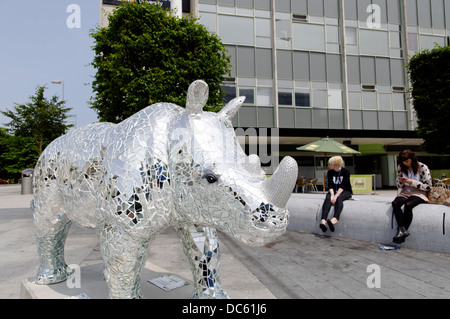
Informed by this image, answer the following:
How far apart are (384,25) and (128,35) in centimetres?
1721

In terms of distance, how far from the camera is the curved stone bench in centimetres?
495

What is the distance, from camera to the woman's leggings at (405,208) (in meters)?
5.16

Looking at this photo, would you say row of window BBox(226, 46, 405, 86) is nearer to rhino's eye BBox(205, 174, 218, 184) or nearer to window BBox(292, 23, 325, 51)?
window BBox(292, 23, 325, 51)

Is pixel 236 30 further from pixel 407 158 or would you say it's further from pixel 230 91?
pixel 407 158

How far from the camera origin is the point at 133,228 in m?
1.93

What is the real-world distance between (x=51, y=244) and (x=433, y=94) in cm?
1530

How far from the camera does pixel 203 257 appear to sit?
248 cm

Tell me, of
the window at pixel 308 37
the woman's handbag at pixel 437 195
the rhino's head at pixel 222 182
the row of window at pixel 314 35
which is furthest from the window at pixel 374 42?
the rhino's head at pixel 222 182

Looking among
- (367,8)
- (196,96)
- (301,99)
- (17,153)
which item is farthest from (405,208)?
(17,153)

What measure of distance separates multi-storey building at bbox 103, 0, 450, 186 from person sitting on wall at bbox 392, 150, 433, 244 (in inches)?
404

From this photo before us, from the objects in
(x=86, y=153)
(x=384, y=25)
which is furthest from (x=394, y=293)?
(x=384, y=25)

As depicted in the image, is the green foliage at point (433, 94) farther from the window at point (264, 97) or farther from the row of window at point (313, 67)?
the window at point (264, 97)
